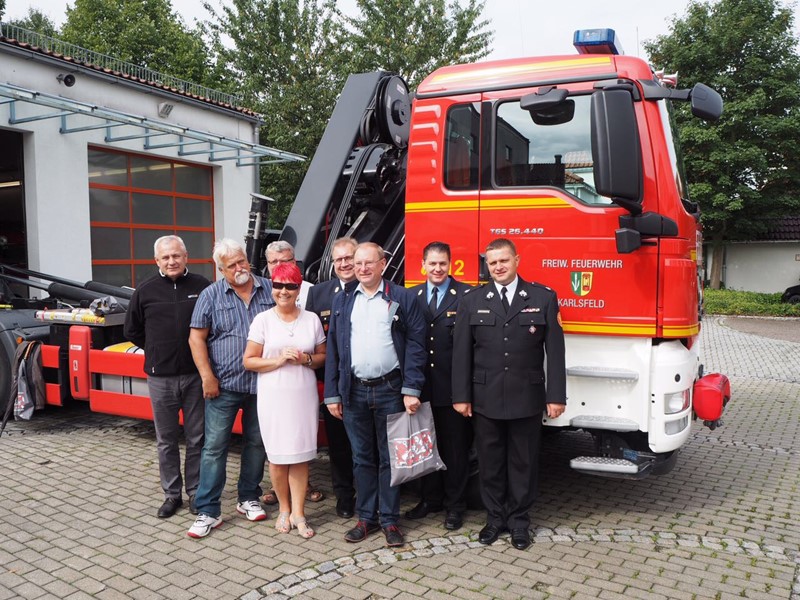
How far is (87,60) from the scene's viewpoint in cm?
1199

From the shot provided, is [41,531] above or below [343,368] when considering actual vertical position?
below

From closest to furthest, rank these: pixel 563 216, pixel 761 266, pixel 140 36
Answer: pixel 563 216 → pixel 761 266 → pixel 140 36

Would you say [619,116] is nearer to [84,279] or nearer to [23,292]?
[23,292]

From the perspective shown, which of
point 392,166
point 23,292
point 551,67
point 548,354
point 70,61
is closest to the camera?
point 548,354

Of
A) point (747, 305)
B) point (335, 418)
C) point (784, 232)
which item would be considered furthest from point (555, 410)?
point (784, 232)

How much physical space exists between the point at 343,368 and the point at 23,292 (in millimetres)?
A: 6699

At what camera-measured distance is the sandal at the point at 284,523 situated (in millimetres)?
4082

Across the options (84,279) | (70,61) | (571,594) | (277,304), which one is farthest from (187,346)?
(70,61)

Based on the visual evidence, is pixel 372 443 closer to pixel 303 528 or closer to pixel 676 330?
pixel 303 528

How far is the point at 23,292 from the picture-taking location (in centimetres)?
871

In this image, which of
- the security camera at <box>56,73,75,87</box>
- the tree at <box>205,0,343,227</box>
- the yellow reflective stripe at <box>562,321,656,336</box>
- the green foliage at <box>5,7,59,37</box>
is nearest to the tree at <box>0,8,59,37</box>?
the green foliage at <box>5,7,59,37</box>

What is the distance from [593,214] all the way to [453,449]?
5.40 feet

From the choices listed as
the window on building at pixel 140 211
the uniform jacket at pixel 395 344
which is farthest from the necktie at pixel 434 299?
the window on building at pixel 140 211

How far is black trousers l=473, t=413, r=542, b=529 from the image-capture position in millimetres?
3881
